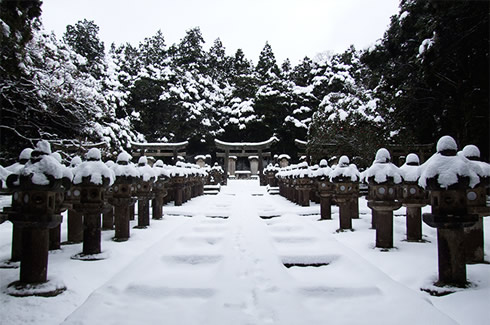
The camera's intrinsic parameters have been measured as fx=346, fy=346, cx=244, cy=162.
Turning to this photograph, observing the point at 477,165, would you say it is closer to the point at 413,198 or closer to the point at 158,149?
the point at 413,198

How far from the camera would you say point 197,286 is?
121 inches

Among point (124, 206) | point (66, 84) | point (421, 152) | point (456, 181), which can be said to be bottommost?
point (124, 206)

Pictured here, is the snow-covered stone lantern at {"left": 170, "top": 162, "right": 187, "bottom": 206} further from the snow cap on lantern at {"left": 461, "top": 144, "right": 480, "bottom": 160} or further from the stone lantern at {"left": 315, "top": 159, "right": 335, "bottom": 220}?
the snow cap on lantern at {"left": 461, "top": 144, "right": 480, "bottom": 160}

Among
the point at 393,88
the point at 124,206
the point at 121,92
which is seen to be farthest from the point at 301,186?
the point at 121,92

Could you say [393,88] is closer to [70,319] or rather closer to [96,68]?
[70,319]

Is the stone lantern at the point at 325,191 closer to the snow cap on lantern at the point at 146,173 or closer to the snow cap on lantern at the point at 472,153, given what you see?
the snow cap on lantern at the point at 472,153

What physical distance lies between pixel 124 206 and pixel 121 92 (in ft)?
78.6

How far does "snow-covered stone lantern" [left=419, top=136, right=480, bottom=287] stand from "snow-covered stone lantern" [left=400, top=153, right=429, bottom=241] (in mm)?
1269

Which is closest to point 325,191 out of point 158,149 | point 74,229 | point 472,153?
point 472,153

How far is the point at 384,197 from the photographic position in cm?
401

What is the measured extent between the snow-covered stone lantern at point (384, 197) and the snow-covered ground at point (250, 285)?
22 cm

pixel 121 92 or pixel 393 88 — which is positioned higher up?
pixel 121 92

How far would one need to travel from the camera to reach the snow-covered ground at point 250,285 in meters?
2.50

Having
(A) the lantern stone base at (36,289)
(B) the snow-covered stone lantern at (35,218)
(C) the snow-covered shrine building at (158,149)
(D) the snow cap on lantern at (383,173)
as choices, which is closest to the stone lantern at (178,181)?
(D) the snow cap on lantern at (383,173)
